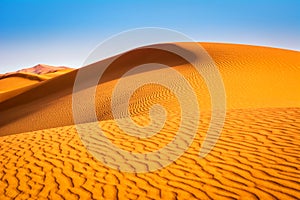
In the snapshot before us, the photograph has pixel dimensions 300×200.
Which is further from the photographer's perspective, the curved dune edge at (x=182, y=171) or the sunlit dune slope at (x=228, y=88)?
the sunlit dune slope at (x=228, y=88)

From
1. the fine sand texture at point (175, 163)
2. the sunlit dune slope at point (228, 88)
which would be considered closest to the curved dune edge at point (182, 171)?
the fine sand texture at point (175, 163)

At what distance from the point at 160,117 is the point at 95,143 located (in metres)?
2.88

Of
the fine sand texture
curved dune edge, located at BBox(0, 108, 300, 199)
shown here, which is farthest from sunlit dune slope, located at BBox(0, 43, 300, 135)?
curved dune edge, located at BBox(0, 108, 300, 199)

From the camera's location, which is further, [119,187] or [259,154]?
[259,154]

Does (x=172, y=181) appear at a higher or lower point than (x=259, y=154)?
lower

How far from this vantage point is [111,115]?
1255 centimetres

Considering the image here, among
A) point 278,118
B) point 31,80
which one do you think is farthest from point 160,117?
point 31,80

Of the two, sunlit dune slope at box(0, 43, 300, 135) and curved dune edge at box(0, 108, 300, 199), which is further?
sunlit dune slope at box(0, 43, 300, 135)

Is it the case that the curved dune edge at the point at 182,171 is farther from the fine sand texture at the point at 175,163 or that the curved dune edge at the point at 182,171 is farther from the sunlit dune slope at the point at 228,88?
the sunlit dune slope at the point at 228,88

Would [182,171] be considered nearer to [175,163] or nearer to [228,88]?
[175,163]

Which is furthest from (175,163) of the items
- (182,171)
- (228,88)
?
(228,88)

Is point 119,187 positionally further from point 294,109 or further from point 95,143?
point 294,109

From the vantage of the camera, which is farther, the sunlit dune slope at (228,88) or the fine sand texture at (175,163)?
the sunlit dune slope at (228,88)

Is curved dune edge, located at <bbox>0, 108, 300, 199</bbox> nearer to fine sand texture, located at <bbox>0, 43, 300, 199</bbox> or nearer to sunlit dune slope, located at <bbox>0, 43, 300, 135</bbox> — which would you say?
fine sand texture, located at <bbox>0, 43, 300, 199</bbox>
